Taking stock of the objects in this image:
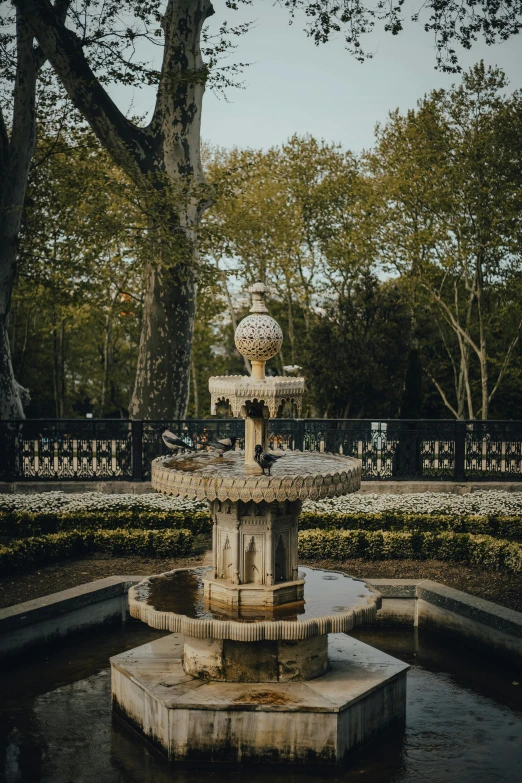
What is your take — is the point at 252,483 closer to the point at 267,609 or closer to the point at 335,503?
the point at 267,609

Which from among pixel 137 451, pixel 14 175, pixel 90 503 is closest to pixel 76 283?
pixel 14 175

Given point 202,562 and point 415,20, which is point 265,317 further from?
point 415,20

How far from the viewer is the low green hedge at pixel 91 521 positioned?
1322cm

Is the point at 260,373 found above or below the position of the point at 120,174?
below

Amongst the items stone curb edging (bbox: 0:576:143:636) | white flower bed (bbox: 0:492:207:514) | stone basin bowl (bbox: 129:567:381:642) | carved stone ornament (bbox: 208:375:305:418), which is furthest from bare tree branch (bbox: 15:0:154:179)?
stone basin bowl (bbox: 129:567:381:642)

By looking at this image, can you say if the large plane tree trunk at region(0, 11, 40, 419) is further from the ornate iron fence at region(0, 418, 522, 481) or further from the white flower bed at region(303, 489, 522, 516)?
the white flower bed at region(303, 489, 522, 516)

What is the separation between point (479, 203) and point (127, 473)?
15969 mm

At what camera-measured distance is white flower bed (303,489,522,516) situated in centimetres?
1430

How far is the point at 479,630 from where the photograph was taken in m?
9.38

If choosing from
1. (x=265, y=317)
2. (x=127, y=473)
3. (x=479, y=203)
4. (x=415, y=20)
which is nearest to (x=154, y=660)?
(x=265, y=317)

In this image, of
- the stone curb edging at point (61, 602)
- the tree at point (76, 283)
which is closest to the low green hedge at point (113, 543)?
the stone curb edging at point (61, 602)

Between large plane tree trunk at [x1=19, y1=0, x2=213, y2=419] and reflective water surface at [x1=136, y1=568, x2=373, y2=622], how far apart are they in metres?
10.6

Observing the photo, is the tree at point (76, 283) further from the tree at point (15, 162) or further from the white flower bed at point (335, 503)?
the white flower bed at point (335, 503)

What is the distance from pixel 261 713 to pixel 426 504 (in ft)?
27.5
